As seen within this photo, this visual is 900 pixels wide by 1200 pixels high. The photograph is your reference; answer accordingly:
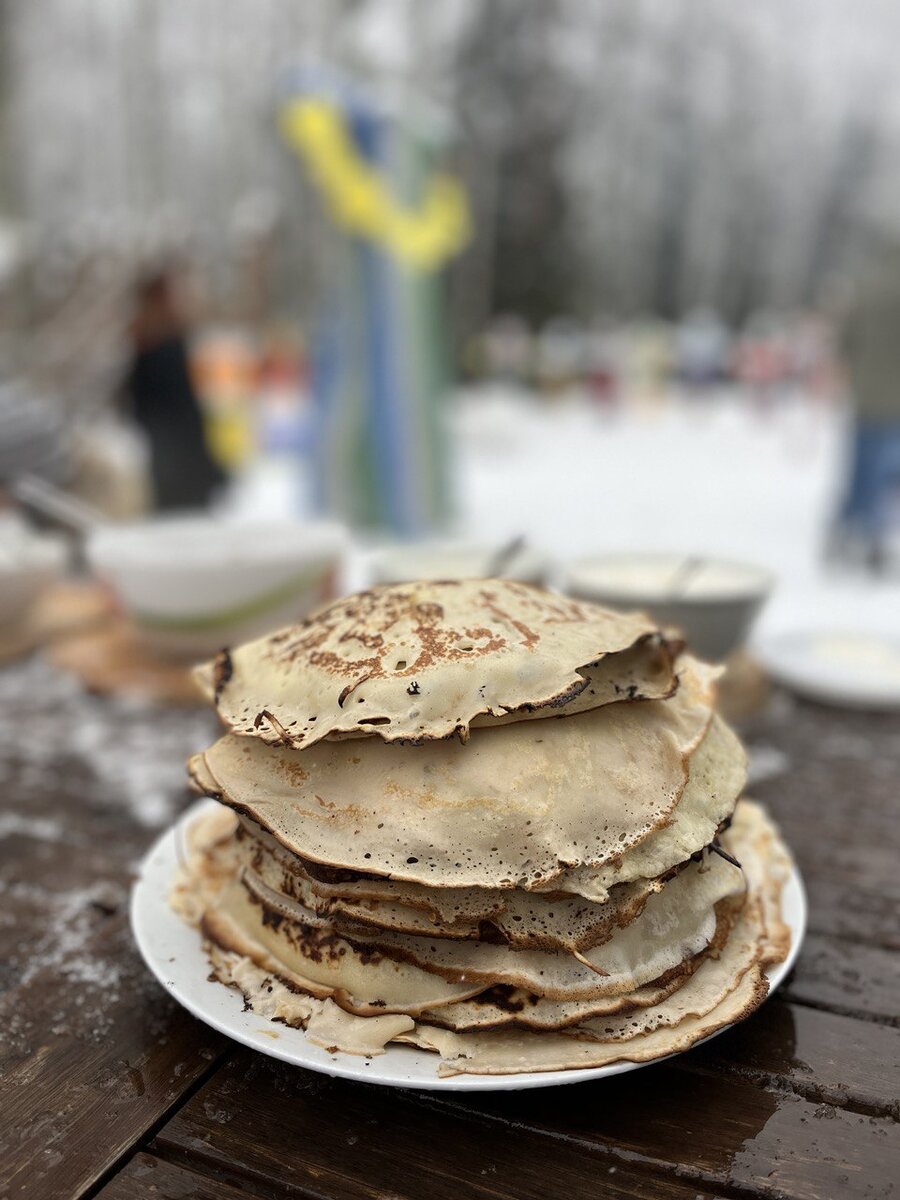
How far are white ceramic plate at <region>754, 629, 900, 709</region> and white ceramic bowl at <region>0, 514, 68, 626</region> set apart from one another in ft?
4.04

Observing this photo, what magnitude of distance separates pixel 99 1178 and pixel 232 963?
161mm

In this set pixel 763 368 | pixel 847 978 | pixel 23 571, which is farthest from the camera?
pixel 763 368

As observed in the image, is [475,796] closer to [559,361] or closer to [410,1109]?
[410,1109]

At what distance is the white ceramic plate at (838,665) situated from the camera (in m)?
1.47

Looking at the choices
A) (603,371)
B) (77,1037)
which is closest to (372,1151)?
(77,1037)

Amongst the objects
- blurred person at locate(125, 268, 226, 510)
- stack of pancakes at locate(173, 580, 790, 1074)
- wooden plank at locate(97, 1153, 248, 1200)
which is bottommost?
blurred person at locate(125, 268, 226, 510)

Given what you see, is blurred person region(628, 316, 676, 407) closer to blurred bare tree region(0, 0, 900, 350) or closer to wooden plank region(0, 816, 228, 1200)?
blurred bare tree region(0, 0, 900, 350)

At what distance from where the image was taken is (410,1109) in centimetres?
65

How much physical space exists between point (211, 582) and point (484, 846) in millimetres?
975

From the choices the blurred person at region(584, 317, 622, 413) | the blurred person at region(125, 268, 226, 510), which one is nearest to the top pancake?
the blurred person at region(125, 268, 226, 510)

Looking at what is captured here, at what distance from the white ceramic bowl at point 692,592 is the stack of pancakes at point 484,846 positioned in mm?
560

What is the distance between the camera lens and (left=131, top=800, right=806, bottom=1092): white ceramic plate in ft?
1.98

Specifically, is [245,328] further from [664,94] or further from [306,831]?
[664,94]

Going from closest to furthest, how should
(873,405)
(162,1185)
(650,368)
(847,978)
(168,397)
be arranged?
(162,1185) < (847,978) < (873,405) < (168,397) < (650,368)
